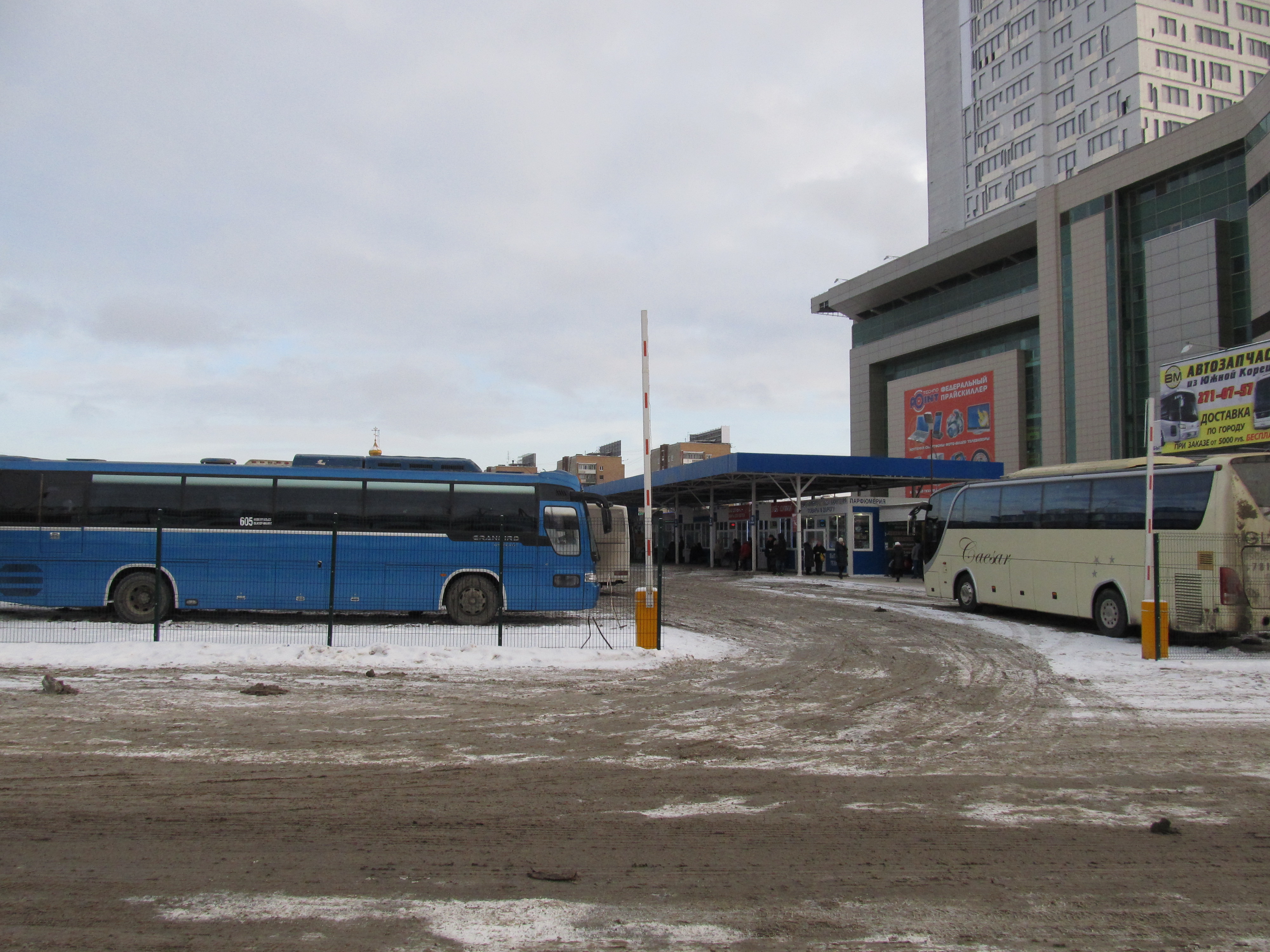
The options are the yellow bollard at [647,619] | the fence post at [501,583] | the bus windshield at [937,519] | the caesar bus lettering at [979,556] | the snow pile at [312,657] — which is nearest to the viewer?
the snow pile at [312,657]

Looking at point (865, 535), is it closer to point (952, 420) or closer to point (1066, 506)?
point (1066, 506)

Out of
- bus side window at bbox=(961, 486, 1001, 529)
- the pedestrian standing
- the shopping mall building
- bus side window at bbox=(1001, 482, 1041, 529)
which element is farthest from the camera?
the shopping mall building

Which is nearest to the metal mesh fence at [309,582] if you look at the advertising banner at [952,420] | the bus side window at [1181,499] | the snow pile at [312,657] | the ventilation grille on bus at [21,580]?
the ventilation grille on bus at [21,580]

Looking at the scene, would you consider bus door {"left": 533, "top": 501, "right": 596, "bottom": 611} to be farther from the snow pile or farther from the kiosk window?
the kiosk window

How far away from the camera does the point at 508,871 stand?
4.29 m

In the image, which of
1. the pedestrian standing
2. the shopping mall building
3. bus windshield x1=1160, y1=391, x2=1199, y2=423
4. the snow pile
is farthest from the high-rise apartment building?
the snow pile

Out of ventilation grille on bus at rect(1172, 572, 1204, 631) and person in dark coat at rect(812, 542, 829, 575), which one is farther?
person in dark coat at rect(812, 542, 829, 575)

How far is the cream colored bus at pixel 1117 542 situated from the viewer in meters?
12.8

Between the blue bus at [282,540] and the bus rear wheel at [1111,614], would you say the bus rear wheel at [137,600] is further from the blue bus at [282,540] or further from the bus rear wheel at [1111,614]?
the bus rear wheel at [1111,614]

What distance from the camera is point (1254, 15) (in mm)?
77000

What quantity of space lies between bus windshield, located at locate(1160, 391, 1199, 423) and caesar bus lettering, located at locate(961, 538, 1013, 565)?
842 cm

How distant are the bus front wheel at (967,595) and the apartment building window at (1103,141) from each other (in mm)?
70751

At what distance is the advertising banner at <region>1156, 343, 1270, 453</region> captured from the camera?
20.6 metres

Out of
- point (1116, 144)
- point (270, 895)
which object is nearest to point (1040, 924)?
point (270, 895)
